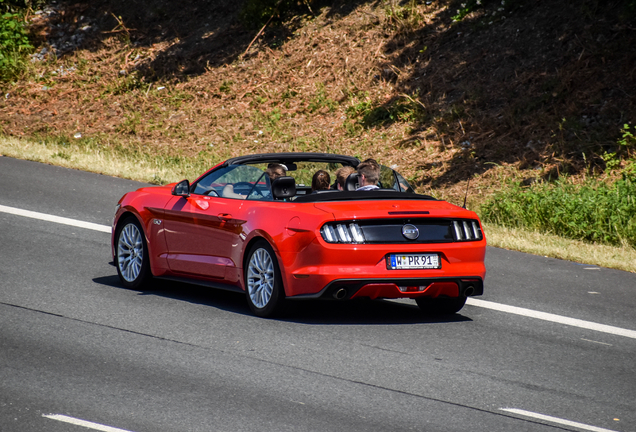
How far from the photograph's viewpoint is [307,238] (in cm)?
702

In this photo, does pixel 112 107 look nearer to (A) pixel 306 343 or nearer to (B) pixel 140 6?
(B) pixel 140 6

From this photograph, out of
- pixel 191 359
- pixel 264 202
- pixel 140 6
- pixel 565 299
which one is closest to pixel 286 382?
pixel 191 359

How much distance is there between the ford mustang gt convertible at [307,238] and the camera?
702 centimetres

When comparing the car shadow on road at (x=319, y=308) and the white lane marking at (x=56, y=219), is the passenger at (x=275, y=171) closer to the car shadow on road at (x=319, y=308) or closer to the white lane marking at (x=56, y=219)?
the car shadow on road at (x=319, y=308)

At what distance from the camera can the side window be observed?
7.91m

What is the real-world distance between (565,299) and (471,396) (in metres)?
4.09

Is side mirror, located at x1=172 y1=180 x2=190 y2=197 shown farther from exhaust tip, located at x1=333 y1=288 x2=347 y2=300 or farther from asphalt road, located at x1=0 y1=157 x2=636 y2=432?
exhaust tip, located at x1=333 y1=288 x2=347 y2=300

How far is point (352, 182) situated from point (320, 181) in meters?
0.35

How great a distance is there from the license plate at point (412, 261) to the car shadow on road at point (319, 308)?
768 millimetres

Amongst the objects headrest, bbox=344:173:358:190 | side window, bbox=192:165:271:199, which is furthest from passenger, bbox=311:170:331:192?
side window, bbox=192:165:271:199

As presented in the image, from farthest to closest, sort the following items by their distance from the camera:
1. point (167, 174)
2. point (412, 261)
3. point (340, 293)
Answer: point (167, 174) < point (412, 261) < point (340, 293)

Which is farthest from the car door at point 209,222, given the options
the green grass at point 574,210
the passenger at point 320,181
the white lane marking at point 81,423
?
the green grass at point 574,210

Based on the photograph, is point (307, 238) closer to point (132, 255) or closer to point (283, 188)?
point (283, 188)

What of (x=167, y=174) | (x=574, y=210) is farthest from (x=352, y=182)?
(x=167, y=174)
